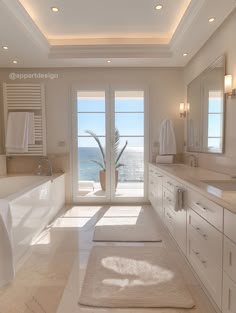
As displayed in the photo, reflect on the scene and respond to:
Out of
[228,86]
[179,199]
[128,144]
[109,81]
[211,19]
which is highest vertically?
[211,19]

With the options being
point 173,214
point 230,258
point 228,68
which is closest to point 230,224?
point 230,258

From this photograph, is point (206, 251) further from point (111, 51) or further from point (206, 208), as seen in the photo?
point (111, 51)

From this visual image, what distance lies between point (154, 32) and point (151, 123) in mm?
1528

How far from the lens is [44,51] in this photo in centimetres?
350

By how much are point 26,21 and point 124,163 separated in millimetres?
2714

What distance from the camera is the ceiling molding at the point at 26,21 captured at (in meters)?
2.40

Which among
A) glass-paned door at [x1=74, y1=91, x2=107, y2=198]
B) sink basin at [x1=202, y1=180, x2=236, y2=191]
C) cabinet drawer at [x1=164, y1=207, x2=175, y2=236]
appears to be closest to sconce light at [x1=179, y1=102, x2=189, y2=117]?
glass-paned door at [x1=74, y1=91, x2=107, y2=198]

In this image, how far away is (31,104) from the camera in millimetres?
4207

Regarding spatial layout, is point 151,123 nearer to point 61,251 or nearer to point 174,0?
point 174,0

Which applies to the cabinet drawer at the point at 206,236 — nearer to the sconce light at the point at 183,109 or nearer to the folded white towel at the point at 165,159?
the folded white towel at the point at 165,159

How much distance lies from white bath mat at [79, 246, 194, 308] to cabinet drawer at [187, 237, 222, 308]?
7.8 inches

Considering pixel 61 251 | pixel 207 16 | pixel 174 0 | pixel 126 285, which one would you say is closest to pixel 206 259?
pixel 126 285

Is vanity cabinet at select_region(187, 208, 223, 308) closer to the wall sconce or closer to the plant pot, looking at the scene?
the wall sconce

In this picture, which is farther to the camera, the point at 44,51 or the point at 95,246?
the point at 44,51
